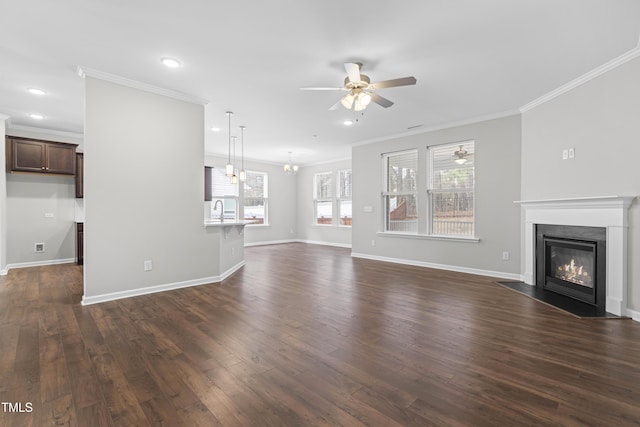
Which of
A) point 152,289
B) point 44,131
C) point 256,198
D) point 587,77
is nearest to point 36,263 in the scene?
point 44,131

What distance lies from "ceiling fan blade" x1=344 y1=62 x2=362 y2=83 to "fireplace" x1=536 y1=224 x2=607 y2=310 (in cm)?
341

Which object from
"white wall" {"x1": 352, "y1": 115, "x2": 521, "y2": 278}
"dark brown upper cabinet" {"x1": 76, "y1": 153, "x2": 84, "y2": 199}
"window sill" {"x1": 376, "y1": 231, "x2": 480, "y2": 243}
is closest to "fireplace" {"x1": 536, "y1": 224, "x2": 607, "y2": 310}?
"white wall" {"x1": 352, "y1": 115, "x2": 521, "y2": 278}

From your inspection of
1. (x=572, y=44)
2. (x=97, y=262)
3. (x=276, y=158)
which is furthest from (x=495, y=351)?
(x=276, y=158)

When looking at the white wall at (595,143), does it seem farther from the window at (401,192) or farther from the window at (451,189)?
the window at (401,192)

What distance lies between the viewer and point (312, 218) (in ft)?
33.6

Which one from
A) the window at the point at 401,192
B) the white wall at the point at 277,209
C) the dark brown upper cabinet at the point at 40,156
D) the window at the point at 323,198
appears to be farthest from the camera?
the window at the point at 323,198

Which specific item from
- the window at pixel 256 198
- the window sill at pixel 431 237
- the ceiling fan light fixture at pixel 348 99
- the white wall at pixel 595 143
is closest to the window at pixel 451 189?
the window sill at pixel 431 237

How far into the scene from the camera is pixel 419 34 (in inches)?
108

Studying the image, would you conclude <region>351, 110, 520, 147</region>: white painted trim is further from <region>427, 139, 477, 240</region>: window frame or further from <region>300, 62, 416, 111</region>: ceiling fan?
<region>300, 62, 416, 111</region>: ceiling fan

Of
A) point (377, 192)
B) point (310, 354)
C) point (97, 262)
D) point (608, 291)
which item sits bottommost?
point (310, 354)

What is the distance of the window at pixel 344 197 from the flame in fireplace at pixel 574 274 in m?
5.77

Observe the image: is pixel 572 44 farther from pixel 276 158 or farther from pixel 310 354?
pixel 276 158

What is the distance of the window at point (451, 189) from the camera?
18.2 feet

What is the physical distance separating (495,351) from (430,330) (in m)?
0.57
